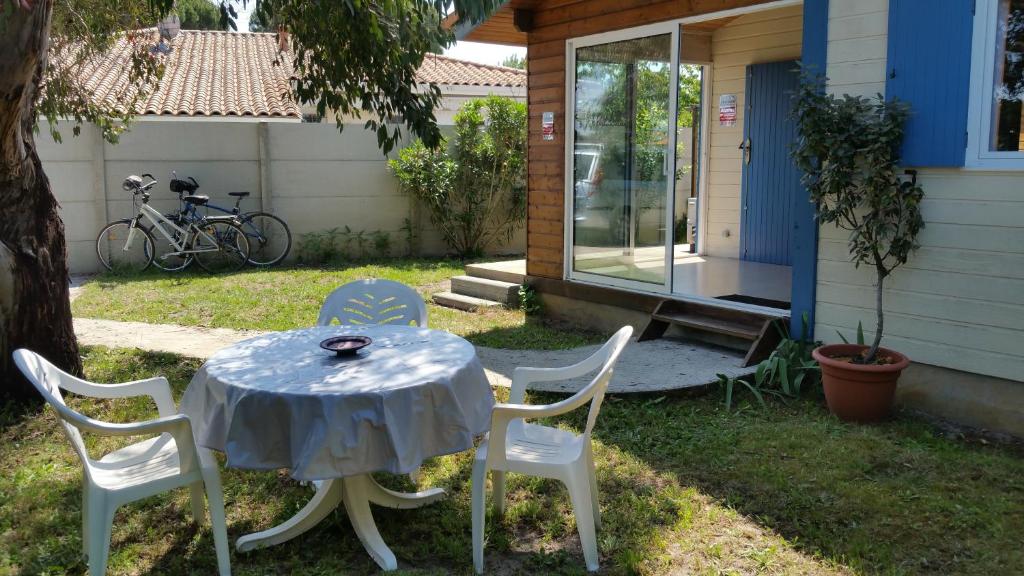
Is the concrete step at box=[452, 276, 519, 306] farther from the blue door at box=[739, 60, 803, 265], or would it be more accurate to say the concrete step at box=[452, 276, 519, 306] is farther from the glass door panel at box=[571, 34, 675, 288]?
the blue door at box=[739, 60, 803, 265]

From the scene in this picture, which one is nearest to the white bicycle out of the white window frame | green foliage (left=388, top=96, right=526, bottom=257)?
green foliage (left=388, top=96, right=526, bottom=257)

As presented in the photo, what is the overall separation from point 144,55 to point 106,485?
4876mm

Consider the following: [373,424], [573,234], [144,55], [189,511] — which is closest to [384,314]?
[189,511]

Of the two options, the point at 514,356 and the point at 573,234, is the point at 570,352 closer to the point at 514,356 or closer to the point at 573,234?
the point at 514,356

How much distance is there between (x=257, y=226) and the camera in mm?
10773

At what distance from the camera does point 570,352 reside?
6.36m

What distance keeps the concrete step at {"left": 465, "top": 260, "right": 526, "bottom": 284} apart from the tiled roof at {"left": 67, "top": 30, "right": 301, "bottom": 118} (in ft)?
12.8

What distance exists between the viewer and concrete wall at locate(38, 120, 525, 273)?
9992 millimetres

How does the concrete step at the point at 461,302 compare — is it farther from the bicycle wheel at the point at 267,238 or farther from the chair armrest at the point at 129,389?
the chair armrest at the point at 129,389

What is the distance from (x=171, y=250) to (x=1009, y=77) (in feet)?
29.7

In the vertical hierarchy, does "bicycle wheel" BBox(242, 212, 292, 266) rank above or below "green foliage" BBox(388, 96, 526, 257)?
below

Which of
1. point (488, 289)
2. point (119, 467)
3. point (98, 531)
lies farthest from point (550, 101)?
point (98, 531)

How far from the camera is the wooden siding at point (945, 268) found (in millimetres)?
4441

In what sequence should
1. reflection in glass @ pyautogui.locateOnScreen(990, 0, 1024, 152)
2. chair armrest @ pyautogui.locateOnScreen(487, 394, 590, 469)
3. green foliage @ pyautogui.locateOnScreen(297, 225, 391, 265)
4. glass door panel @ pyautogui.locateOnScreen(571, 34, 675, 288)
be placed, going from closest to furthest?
chair armrest @ pyautogui.locateOnScreen(487, 394, 590, 469)
reflection in glass @ pyautogui.locateOnScreen(990, 0, 1024, 152)
glass door panel @ pyautogui.locateOnScreen(571, 34, 675, 288)
green foliage @ pyautogui.locateOnScreen(297, 225, 391, 265)
